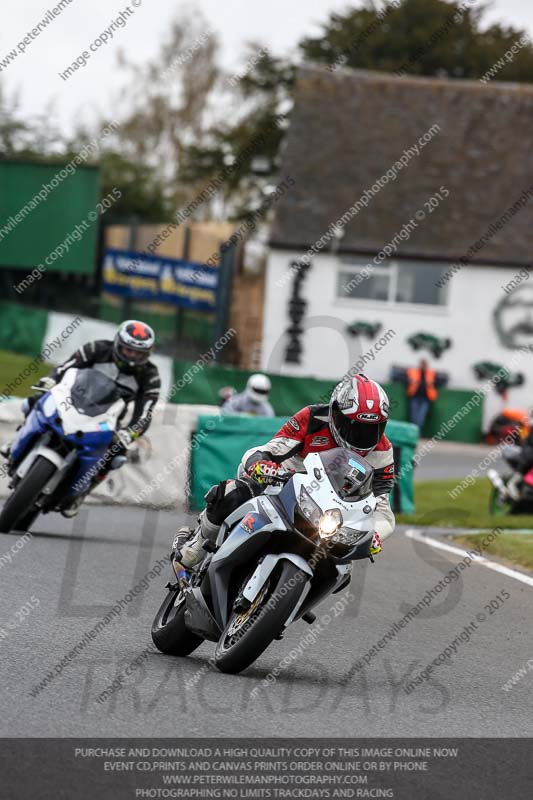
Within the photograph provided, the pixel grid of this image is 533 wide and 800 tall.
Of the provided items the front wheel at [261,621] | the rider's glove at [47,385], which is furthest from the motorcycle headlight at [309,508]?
→ the rider's glove at [47,385]

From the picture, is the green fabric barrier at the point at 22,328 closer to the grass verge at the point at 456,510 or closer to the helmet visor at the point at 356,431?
the grass verge at the point at 456,510

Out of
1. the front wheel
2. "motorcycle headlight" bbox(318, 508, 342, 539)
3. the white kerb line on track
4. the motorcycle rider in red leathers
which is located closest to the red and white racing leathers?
the motorcycle rider in red leathers

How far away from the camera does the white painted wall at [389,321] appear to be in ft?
125

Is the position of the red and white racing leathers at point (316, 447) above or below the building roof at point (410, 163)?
below

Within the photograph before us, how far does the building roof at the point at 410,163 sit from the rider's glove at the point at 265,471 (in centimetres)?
3093

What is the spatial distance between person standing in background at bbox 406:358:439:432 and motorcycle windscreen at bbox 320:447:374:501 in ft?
87.8

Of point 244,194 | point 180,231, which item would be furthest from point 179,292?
point 244,194

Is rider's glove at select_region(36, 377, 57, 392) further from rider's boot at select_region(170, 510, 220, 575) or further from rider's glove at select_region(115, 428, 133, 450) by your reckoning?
rider's boot at select_region(170, 510, 220, 575)

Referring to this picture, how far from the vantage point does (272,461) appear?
24.1 feet

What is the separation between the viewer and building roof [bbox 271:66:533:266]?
38.1 m

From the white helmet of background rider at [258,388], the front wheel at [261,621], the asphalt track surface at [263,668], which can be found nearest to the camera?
the asphalt track surface at [263,668]

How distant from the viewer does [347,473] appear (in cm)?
685

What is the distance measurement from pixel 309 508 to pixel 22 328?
34148 mm
